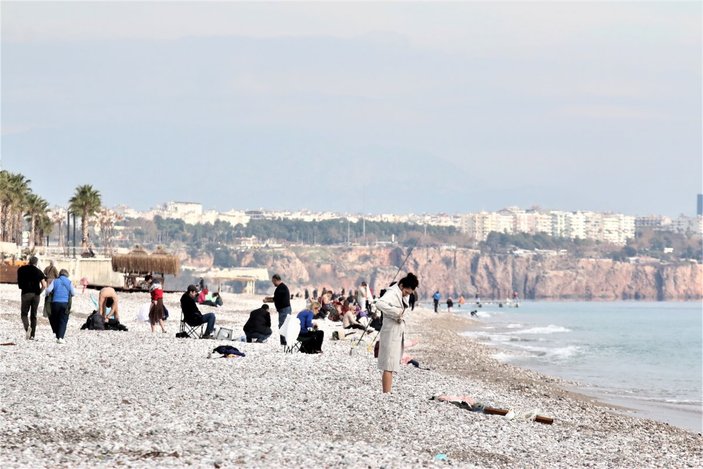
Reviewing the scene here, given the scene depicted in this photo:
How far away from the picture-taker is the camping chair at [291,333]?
19.9 metres

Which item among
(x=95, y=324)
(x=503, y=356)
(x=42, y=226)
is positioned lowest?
(x=503, y=356)

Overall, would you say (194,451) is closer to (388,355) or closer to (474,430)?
(474,430)

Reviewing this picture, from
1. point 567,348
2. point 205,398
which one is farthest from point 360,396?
point 567,348

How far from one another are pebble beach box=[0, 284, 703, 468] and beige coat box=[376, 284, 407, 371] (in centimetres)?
47

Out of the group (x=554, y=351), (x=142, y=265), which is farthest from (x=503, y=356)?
(x=142, y=265)

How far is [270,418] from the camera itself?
11.6m

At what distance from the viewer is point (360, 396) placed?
45.0 feet

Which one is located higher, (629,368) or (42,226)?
(42,226)

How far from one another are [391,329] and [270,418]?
244 cm

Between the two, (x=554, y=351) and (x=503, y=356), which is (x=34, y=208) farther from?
(x=503, y=356)

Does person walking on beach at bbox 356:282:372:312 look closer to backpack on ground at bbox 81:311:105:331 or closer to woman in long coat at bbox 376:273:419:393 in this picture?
backpack on ground at bbox 81:311:105:331

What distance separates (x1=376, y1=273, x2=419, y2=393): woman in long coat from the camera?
13.3 m

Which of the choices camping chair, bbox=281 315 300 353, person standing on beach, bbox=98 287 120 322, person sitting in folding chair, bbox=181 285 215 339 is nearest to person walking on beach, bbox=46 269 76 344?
person sitting in folding chair, bbox=181 285 215 339

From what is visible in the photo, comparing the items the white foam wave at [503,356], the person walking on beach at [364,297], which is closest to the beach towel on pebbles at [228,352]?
the person walking on beach at [364,297]
